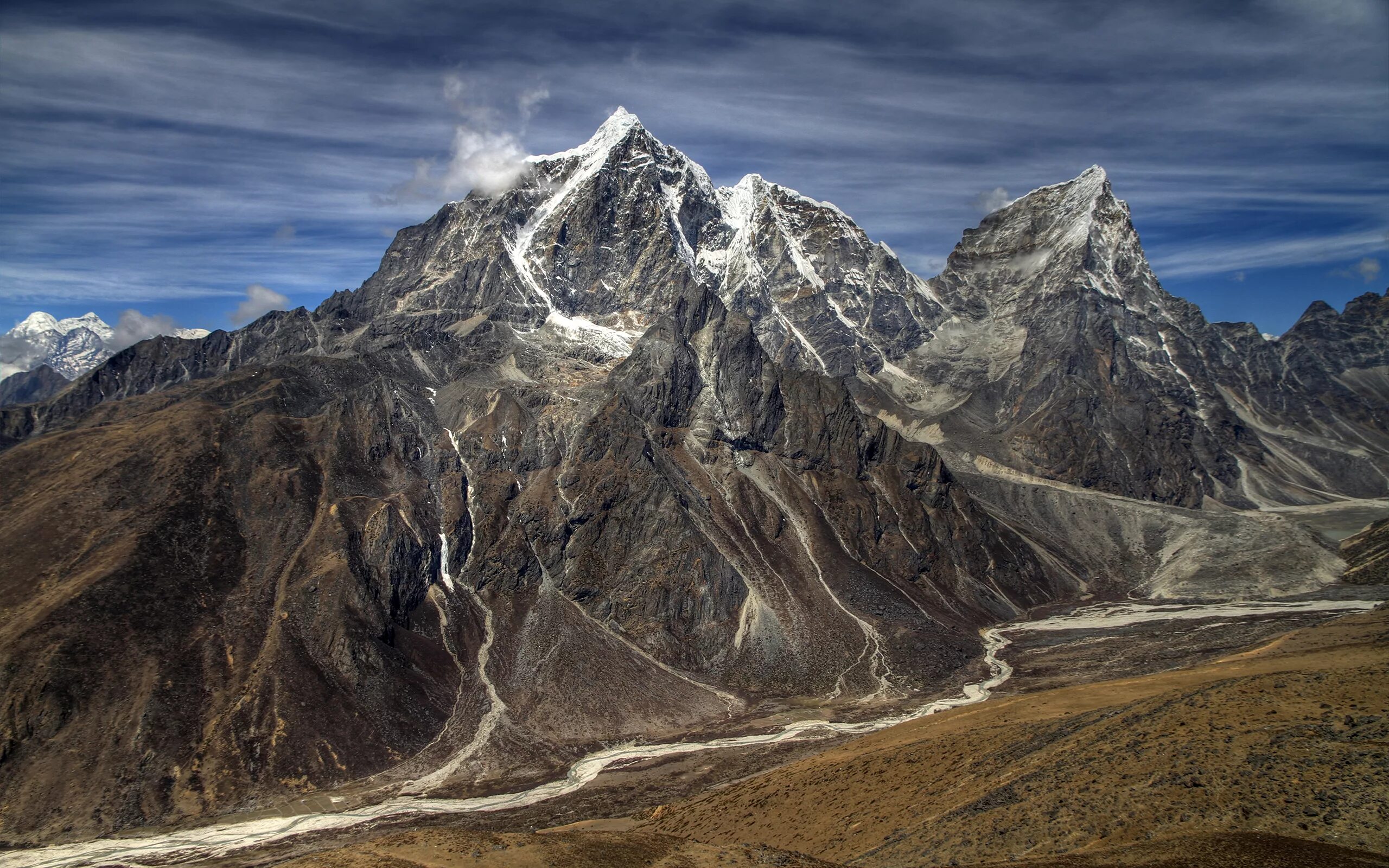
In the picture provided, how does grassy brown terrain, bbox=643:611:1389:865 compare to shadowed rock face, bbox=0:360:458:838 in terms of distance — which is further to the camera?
shadowed rock face, bbox=0:360:458:838

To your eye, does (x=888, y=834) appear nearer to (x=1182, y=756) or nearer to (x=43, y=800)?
(x=1182, y=756)

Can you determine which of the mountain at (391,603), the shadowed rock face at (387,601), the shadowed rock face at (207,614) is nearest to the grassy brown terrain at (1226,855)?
the mountain at (391,603)

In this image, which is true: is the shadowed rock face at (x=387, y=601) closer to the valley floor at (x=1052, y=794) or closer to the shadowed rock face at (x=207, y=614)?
the shadowed rock face at (x=207, y=614)

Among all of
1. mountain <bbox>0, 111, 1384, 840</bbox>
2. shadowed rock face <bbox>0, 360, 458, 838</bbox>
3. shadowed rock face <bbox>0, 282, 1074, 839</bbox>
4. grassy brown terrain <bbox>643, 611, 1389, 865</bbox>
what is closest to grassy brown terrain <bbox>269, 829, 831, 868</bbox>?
grassy brown terrain <bbox>643, 611, 1389, 865</bbox>

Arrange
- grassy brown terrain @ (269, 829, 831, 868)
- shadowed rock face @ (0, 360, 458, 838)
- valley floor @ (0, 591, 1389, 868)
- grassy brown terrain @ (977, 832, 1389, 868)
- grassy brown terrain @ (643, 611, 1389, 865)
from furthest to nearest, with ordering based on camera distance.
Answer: shadowed rock face @ (0, 360, 458, 838), grassy brown terrain @ (269, 829, 831, 868), valley floor @ (0, 591, 1389, 868), grassy brown terrain @ (643, 611, 1389, 865), grassy brown terrain @ (977, 832, 1389, 868)

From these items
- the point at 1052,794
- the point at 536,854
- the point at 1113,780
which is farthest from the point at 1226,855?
the point at 536,854

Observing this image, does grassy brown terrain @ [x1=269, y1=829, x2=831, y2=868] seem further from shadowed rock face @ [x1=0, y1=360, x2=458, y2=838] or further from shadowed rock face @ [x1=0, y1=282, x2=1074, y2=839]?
shadowed rock face @ [x1=0, y1=360, x2=458, y2=838]

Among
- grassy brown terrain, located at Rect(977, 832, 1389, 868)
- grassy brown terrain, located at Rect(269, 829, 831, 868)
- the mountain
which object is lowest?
grassy brown terrain, located at Rect(977, 832, 1389, 868)

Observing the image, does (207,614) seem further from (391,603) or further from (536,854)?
(536,854)

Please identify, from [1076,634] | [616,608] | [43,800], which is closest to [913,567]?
[1076,634]
